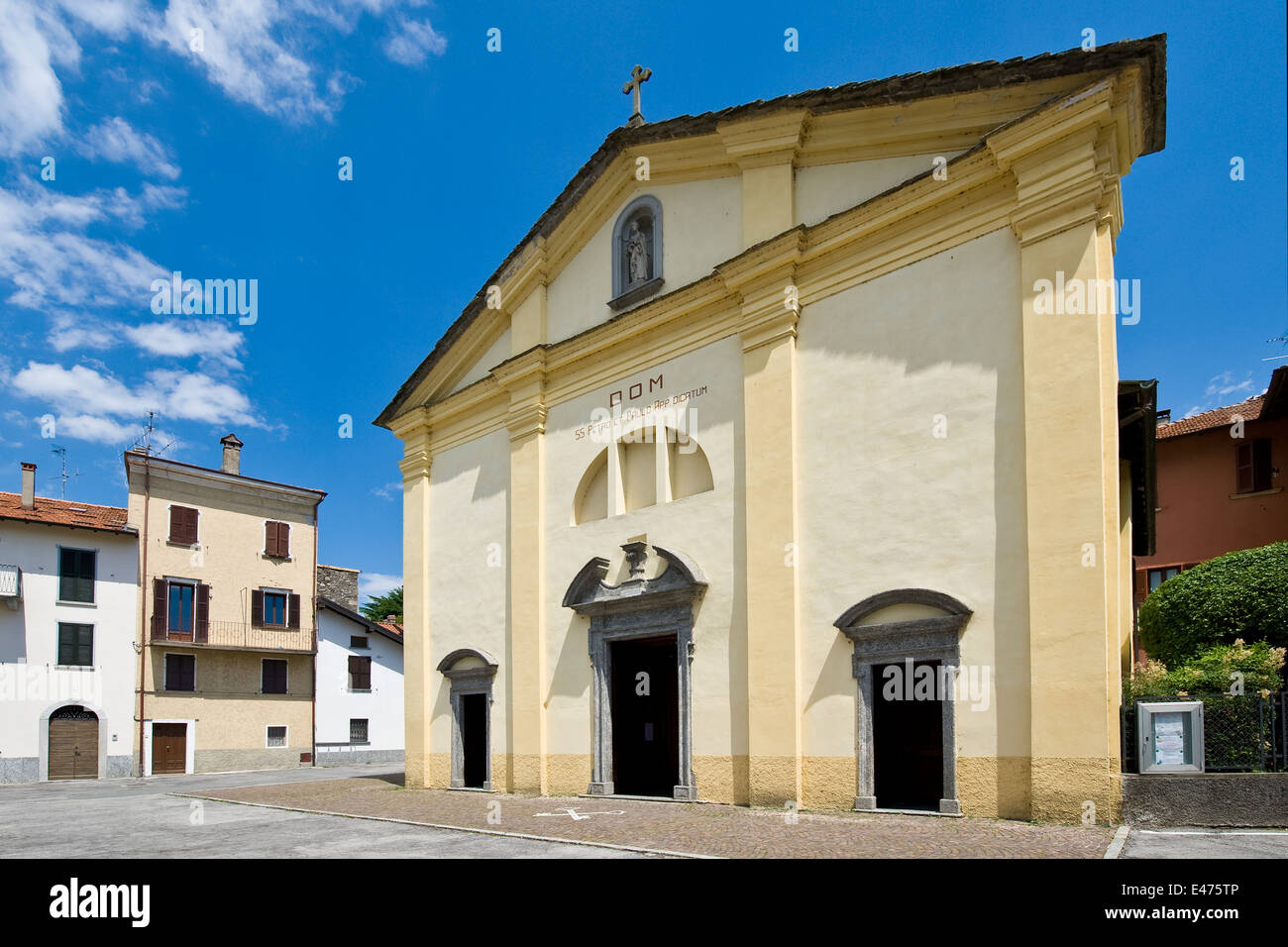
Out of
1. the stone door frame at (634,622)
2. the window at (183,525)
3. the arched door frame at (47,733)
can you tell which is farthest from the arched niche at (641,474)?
the window at (183,525)

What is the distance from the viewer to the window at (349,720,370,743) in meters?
36.6

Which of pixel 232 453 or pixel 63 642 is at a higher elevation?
pixel 232 453

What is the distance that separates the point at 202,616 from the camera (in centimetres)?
3234

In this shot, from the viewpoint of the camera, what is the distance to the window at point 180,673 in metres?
31.4

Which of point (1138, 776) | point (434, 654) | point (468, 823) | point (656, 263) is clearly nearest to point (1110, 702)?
point (1138, 776)

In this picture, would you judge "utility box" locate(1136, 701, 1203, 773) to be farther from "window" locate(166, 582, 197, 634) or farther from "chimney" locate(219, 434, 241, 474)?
"chimney" locate(219, 434, 241, 474)

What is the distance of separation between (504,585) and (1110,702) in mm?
10617

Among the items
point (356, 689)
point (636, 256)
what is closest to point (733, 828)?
point (636, 256)

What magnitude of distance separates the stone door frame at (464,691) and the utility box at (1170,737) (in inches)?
429

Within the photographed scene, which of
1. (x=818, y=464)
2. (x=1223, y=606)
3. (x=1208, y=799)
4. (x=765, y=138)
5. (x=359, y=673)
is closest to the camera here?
(x=1208, y=799)

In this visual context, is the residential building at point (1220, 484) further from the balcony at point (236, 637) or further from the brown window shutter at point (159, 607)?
the brown window shutter at point (159, 607)

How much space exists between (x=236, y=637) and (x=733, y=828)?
86.9 ft

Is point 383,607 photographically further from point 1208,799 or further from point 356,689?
point 1208,799
